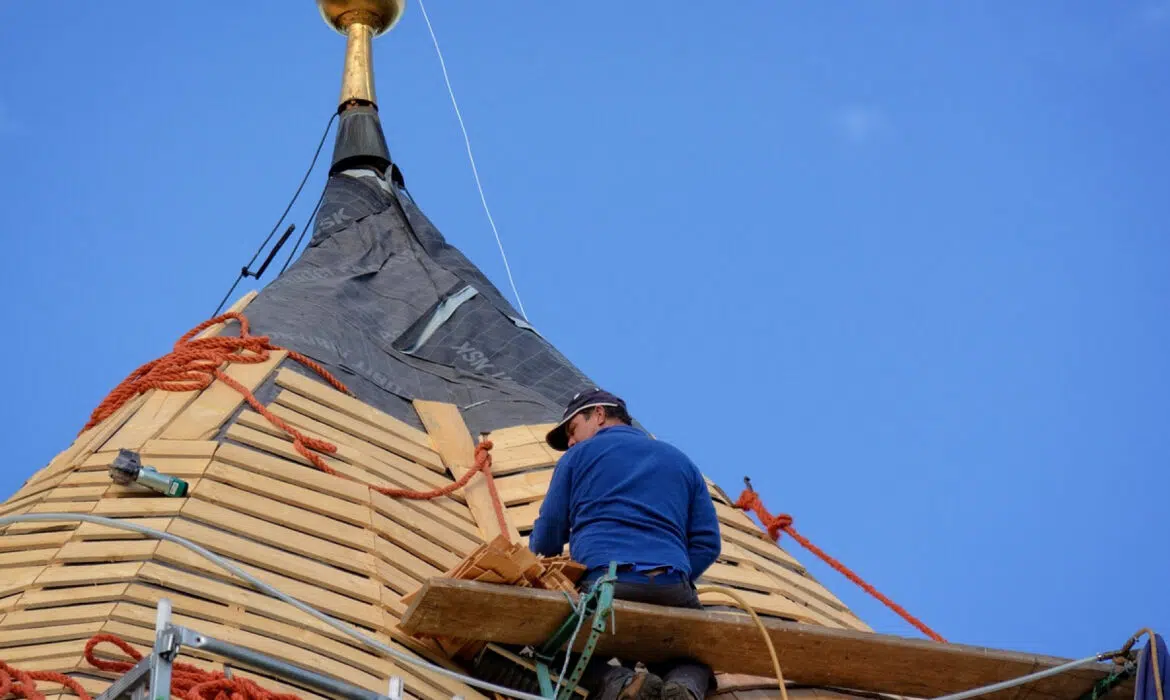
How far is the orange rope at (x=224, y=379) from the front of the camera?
7802 millimetres

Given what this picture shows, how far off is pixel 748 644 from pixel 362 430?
256 cm

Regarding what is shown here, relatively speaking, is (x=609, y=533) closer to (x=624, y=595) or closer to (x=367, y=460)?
(x=624, y=595)

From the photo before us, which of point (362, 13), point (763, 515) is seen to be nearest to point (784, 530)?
point (763, 515)

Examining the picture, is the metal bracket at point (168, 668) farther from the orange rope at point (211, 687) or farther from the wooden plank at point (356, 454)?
the wooden plank at point (356, 454)

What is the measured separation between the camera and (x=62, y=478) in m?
7.42

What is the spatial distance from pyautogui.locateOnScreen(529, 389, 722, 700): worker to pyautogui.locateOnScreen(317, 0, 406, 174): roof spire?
5867mm

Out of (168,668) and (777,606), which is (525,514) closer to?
(777,606)

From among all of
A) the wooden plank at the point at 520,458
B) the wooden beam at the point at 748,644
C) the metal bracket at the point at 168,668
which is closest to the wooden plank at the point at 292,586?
the wooden beam at the point at 748,644

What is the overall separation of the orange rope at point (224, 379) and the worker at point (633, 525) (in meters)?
0.93

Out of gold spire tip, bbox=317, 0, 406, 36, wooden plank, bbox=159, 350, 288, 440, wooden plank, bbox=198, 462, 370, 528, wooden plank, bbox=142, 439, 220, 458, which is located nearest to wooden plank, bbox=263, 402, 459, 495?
wooden plank, bbox=159, 350, 288, 440

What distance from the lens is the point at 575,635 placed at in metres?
6.17

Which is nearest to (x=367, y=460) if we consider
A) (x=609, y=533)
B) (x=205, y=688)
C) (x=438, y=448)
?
(x=438, y=448)

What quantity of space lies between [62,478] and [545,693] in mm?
2407

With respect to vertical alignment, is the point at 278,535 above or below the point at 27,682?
above
